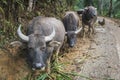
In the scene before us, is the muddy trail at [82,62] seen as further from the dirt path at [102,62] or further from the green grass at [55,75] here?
the green grass at [55,75]

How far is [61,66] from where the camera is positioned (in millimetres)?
9273

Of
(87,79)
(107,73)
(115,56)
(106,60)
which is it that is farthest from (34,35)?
(115,56)

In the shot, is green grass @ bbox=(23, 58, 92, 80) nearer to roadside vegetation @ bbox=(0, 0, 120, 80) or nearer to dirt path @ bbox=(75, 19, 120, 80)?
roadside vegetation @ bbox=(0, 0, 120, 80)

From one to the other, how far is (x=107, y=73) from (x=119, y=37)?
24.4ft

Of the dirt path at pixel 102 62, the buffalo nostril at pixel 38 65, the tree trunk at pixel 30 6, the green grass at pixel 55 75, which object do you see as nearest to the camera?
the buffalo nostril at pixel 38 65

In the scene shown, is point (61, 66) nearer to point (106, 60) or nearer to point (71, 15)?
point (106, 60)

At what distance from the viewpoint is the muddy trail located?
850cm

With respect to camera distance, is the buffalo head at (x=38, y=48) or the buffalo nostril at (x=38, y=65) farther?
the buffalo head at (x=38, y=48)

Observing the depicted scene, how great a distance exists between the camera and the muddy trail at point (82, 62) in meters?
8.50

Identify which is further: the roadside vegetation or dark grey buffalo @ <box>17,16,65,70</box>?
the roadside vegetation

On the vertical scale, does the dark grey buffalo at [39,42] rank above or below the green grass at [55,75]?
above

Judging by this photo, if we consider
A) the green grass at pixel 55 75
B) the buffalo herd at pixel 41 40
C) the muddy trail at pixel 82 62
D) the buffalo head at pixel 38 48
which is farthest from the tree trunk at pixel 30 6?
the buffalo head at pixel 38 48

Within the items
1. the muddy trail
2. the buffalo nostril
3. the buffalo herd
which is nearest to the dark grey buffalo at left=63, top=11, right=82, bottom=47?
the muddy trail

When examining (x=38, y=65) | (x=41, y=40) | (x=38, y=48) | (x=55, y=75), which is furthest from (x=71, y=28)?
Result: (x=38, y=65)
